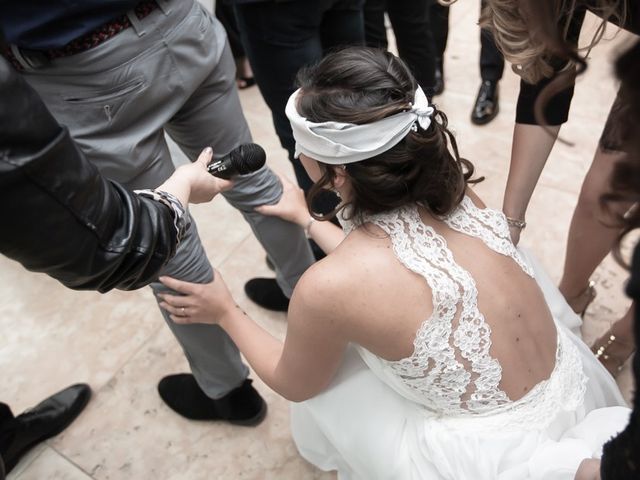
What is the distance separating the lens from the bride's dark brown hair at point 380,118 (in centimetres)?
83

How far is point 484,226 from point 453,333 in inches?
7.7

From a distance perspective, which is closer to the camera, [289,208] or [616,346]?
[289,208]

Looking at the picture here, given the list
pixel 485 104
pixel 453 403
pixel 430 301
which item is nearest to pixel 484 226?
pixel 430 301

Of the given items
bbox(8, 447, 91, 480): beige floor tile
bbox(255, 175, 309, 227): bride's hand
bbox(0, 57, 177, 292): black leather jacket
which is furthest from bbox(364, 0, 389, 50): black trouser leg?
bbox(8, 447, 91, 480): beige floor tile

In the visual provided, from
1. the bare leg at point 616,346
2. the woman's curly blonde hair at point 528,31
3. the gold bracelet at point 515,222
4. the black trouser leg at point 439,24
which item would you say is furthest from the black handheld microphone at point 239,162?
the black trouser leg at point 439,24

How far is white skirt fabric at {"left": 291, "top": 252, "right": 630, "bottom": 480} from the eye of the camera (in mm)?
881

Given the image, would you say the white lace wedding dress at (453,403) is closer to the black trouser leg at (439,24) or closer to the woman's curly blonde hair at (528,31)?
the woman's curly blonde hair at (528,31)

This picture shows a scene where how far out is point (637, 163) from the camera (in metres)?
0.53

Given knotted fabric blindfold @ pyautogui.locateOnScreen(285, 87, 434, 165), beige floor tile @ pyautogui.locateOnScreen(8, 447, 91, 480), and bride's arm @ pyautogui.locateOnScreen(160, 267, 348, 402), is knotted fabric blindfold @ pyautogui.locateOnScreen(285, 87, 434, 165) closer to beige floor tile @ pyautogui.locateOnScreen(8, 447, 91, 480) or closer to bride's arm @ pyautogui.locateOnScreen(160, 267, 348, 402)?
bride's arm @ pyautogui.locateOnScreen(160, 267, 348, 402)

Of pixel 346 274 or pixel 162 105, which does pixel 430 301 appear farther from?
pixel 162 105

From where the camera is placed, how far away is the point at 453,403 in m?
0.93

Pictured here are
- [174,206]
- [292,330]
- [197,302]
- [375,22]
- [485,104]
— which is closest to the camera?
[174,206]

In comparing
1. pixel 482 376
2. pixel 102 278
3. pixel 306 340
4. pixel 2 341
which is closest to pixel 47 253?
pixel 102 278

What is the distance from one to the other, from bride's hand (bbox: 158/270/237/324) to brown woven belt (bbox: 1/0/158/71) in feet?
1.35
